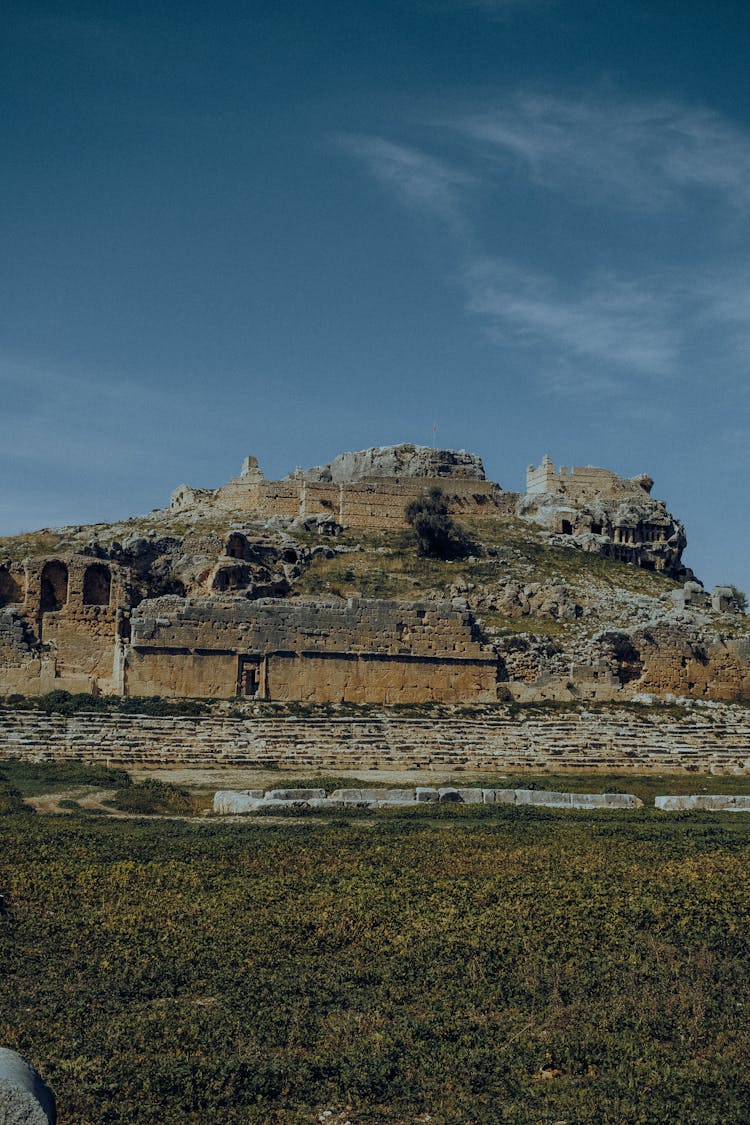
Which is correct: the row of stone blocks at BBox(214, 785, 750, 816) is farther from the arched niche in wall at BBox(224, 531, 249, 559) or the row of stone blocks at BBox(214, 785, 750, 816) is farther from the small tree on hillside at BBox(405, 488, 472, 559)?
the small tree on hillside at BBox(405, 488, 472, 559)

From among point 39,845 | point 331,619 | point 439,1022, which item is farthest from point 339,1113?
point 331,619

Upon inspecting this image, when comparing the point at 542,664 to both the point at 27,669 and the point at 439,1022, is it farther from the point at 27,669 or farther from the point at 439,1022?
the point at 439,1022

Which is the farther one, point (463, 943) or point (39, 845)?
point (39, 845)

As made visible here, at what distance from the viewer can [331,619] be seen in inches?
1297

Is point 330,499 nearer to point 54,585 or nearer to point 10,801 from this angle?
point 54,585

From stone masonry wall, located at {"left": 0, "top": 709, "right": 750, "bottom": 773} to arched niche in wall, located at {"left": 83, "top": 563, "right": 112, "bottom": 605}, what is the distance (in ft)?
20.9

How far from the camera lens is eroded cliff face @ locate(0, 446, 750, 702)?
1277 inches

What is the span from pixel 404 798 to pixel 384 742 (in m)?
6.07

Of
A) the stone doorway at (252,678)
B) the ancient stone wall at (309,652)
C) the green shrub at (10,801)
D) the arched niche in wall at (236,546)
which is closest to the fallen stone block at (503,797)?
the green shrub at (10,801)

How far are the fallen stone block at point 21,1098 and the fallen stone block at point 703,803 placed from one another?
55.5 feet

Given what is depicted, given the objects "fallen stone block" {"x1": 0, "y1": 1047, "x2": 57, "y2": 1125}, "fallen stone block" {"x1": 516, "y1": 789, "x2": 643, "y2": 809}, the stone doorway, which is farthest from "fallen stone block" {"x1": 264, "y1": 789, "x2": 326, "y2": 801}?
"fallen stone block" {"x1": 0, "y1": 1047, "x2": 57, "y2": 1125}

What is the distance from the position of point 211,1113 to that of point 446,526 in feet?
144

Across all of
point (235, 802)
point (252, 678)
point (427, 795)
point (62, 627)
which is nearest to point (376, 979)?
point (235, 802)

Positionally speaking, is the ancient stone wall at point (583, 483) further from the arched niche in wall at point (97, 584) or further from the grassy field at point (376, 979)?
the grassy field at point (376, 979)
